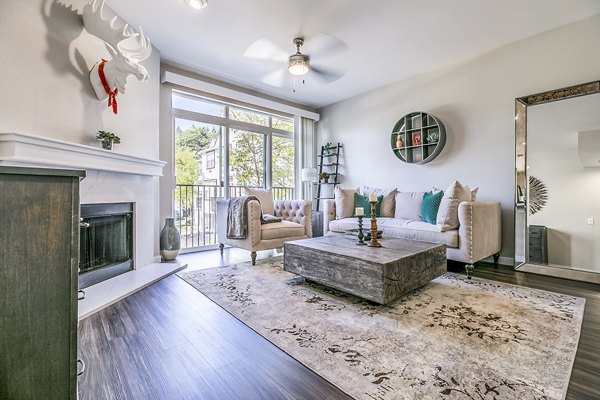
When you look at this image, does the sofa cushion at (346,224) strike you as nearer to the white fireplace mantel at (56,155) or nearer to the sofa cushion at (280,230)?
the sofa cushion at (280,230)

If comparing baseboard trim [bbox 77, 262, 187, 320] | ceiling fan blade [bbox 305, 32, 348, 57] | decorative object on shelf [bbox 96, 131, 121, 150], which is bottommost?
baseboard trim [bbox 77, 262, 187, 320]

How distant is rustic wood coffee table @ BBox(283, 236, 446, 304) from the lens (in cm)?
191

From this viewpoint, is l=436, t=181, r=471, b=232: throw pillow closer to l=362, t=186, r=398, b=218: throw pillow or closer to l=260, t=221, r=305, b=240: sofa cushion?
l=362, t=186, r=398, b=218: throw pillow

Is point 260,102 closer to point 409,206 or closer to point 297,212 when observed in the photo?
point 297,212

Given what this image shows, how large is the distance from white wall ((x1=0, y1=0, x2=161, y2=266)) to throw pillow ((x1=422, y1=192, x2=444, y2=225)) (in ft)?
11.5

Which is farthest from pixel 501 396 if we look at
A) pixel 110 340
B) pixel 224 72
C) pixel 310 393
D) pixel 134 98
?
pixel 224 72

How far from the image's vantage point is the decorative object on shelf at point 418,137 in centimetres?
396

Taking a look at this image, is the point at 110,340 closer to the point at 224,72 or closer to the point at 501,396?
the point at 501,396

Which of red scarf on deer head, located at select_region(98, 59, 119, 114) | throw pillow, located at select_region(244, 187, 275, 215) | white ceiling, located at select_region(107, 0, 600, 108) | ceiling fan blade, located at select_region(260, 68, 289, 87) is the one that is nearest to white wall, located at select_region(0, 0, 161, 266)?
red scarf on deer head, located at select_region(98, 59, 119, 114)

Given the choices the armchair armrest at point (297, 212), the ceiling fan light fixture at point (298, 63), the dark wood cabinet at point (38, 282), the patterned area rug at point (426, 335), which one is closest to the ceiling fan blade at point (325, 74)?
the ceiling fan light fixture at point (298, 63)

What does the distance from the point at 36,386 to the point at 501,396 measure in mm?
1650

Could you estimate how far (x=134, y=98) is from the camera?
3043mm

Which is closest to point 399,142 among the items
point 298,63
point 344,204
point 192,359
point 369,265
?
point 344,204

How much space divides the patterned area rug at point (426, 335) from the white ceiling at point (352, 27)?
2.69 meters
